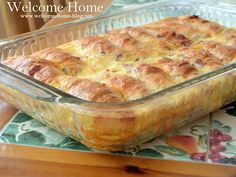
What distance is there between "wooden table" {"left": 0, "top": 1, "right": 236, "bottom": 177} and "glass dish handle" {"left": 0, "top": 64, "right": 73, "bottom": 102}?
11 centimetres

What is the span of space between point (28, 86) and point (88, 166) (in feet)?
0.53

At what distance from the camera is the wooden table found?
65 cm

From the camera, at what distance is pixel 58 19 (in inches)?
54.6

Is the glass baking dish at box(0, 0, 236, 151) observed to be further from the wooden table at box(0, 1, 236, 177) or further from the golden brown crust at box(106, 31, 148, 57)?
the golden brown crust at box(106, 31, 148, 57)

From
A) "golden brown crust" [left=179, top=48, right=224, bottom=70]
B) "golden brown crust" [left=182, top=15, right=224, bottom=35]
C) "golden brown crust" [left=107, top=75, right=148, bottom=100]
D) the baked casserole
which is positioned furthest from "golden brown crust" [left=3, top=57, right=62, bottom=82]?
"golden brown crust" [left=182, top=15, right=224, bottom=35]

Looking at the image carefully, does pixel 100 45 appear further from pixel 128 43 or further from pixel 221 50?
pixel 221 50

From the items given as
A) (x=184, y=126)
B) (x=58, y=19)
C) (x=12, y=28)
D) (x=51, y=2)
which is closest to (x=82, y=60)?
(x=184, y=126)

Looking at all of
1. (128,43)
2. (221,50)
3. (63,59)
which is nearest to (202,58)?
(221,50)

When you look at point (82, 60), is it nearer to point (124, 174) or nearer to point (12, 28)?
point (124, 174)

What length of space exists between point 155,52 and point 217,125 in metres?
0.23

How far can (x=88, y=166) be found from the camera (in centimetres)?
67

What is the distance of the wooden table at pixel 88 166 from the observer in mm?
646

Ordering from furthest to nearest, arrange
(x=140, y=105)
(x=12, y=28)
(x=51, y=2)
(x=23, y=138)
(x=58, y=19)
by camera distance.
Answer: (x=51, y=2), (x=12, y=28), (x=58, y=19), (x=23, y=138), (x=140, y=105)

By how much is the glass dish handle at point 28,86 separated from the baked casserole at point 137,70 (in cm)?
3
